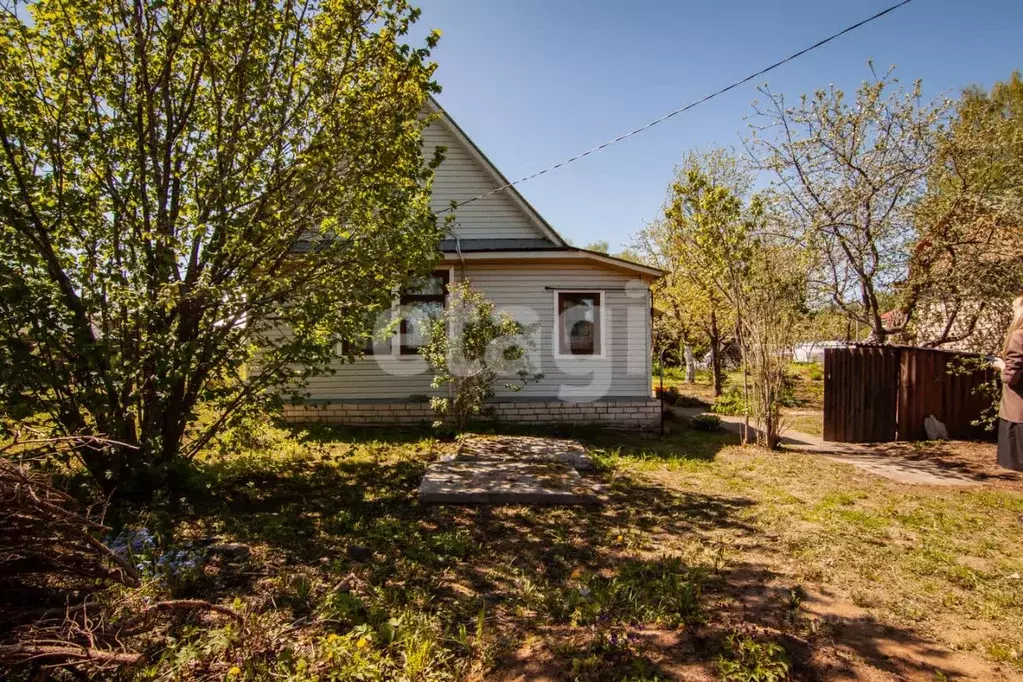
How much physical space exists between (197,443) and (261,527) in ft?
5.30

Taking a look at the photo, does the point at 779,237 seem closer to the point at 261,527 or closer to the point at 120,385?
the point at 261,527

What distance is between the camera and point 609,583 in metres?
3.38

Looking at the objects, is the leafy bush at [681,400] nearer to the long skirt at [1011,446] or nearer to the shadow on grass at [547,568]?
the shadow on grass at [547,568]

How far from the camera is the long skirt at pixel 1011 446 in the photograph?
501cm

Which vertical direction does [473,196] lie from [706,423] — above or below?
above

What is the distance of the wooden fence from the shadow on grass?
4.58 meters

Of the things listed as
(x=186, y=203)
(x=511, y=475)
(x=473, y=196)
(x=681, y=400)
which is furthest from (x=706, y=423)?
(x=186, y=203)

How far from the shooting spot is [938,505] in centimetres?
520

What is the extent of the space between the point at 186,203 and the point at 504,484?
14.1 ft

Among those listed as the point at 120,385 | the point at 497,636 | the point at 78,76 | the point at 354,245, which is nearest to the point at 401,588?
the point at 497,636

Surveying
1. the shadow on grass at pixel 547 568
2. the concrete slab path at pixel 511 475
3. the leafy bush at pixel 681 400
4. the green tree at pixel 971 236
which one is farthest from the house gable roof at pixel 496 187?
the green tree at pixel 971 236

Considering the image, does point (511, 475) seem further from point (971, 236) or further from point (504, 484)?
point (971, 236)

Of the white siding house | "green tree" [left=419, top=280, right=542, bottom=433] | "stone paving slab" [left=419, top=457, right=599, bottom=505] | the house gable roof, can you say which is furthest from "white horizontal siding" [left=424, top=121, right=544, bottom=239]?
"stone paving slab" [left=419, top=457, right=599, bottom=505]

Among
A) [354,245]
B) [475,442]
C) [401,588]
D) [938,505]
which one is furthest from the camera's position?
[475,442]
